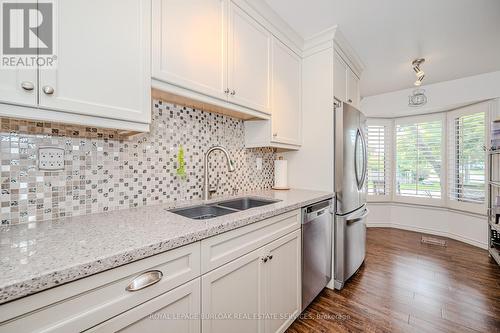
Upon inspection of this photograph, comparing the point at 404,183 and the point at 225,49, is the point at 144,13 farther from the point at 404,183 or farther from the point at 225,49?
the point at 404,183

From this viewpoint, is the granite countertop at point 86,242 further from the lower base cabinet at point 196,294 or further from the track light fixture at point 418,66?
the track light fixture at point 418,66

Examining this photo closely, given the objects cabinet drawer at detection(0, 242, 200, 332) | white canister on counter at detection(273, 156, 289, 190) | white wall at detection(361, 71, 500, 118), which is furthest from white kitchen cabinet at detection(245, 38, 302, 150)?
white wall at detection(361, 71, 500, 118)

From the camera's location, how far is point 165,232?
834 mm

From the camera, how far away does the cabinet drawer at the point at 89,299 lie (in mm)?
504

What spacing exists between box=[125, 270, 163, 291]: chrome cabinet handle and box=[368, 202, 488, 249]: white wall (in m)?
4.19

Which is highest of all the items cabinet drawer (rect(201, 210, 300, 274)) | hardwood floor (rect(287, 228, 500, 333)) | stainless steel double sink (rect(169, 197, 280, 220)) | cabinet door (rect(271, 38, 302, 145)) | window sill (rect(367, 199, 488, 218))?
cabinet door (rect(271, 38, 302, 145))

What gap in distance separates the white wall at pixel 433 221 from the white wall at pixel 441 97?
1.68 metres

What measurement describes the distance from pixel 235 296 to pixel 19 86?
120 centimetres

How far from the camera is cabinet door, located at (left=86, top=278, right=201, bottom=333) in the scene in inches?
25.9

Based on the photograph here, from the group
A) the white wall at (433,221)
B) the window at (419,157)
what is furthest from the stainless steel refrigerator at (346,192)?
the window at (419,157)

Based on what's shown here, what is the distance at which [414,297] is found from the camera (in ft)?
6.20

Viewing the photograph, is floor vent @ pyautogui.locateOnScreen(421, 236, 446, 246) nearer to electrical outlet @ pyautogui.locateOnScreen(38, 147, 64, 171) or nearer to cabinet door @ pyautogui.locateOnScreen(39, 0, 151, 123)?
cabinet door @ pyautogui.locateOnScreen(39, 0, 151, 123)

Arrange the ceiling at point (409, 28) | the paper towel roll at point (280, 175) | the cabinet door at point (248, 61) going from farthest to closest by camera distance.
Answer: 1. the paper towel roll at point (280, 175)
2. the ceiling at point (409, 28)
3. the cabinet door at point (248, 61)

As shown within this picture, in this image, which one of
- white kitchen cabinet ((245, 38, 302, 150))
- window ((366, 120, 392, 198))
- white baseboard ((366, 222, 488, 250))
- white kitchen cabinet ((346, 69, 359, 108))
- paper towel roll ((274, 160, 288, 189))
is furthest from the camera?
window ((366, 120, 392, 198))
